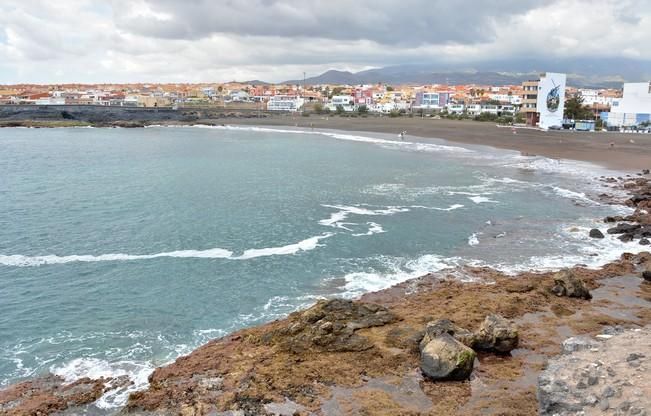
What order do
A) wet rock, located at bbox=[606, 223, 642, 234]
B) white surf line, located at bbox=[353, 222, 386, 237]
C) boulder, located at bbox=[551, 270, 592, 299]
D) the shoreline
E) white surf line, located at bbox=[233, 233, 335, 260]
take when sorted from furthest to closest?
1. the shoreline
2. white surf line, located at bbox=[353, 222, 386, 237]
3. wet rock, located at bbox=[606, 223, 642, 234]
4. white surf line, located at bbox=[233, 233, 335, 260]
5. boulder, located at bbox=[551, 270, 592, 299]

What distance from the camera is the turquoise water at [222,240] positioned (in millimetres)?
17328

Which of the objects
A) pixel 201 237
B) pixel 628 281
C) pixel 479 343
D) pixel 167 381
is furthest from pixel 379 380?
pixel 201 237

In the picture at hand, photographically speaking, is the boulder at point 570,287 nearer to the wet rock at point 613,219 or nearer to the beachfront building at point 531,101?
the wet rock at point 613,219

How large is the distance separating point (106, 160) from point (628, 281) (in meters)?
51.9

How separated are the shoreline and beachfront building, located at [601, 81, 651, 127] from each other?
12028 millimetres

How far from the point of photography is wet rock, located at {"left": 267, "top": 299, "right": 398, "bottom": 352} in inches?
590

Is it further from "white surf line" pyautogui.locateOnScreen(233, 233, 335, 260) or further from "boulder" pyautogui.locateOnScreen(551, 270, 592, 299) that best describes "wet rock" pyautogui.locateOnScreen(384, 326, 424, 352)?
"white surf line" pyautogui.locateOnScreen(233, 233, 335, 260)

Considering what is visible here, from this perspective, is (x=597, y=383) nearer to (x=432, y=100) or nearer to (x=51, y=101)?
(x=432, y=100)

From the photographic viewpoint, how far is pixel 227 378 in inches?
530

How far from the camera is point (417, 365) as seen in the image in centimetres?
1393

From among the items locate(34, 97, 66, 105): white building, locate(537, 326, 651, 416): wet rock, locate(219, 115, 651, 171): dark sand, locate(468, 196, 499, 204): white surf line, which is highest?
locate(34, 97, 66, 105): white building

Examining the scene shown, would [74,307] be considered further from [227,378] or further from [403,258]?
[403,258]

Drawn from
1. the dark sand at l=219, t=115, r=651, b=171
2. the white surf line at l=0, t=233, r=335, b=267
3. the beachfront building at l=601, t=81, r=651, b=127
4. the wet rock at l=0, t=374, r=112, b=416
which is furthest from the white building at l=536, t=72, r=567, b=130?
the wet rock at l=0, t=374, r=112, b=416

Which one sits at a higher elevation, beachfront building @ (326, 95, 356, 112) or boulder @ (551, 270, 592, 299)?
beachfront building @ (326, 95, 356, 112)
